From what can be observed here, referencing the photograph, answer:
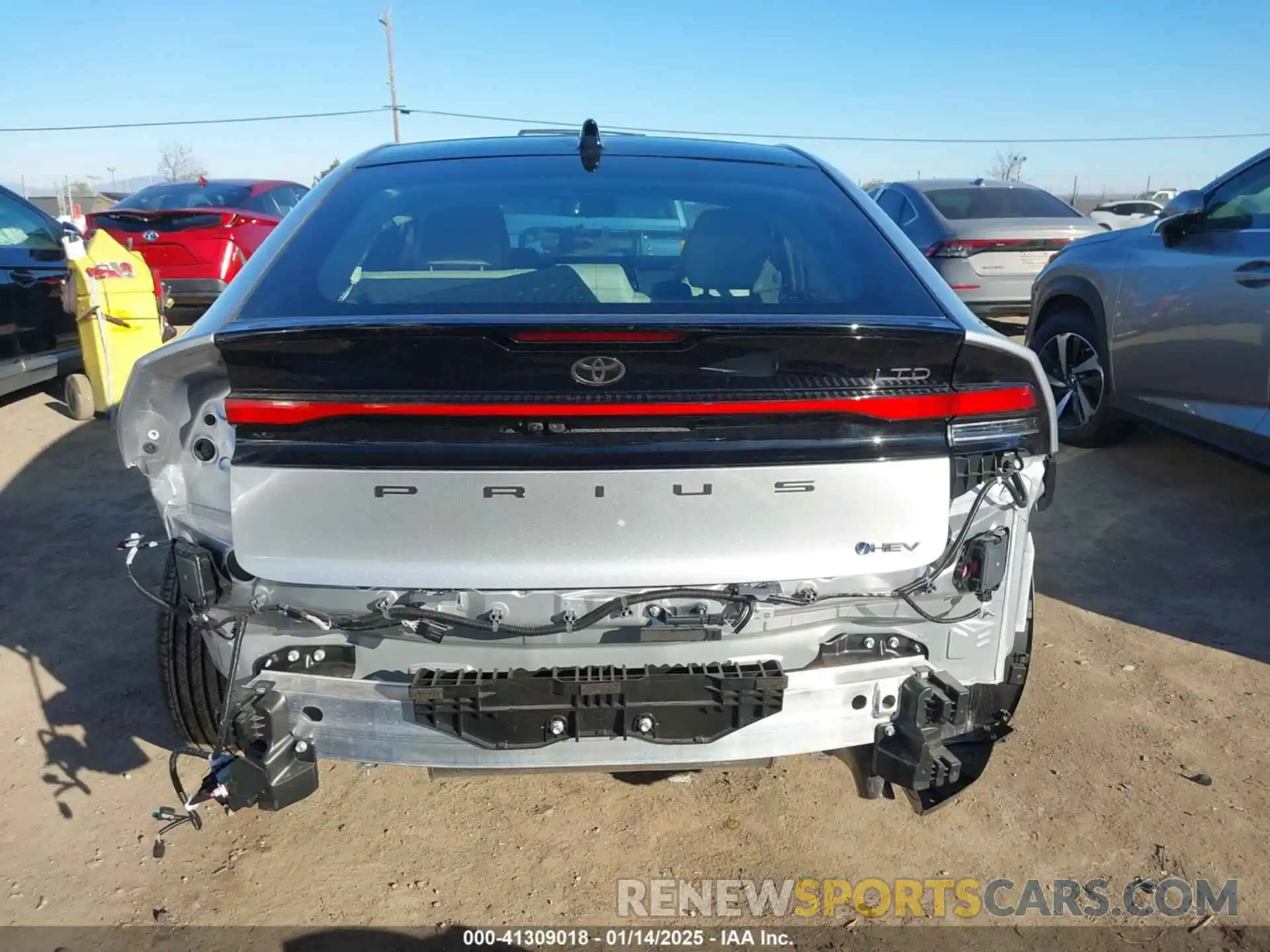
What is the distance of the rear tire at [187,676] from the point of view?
7.82 feet

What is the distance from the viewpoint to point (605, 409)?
182cm

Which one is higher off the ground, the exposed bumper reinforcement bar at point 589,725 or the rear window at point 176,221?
the rear window at point 176,221

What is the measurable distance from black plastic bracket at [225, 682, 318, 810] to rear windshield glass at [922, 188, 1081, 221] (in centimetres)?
796

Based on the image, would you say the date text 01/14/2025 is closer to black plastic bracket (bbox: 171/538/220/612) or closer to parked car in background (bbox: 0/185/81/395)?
black plastic bracket (bbox: 171/538/220/612)

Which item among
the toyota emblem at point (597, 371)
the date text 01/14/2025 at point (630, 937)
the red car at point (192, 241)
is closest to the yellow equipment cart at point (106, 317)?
the red car at point (192, 241)

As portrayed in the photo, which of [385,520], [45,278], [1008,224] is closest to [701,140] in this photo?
[385,520]

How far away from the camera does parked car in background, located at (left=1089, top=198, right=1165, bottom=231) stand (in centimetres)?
1171

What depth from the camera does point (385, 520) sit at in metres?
1.85

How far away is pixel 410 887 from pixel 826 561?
1359 millimetres

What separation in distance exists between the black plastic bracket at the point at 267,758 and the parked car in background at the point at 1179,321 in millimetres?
3974

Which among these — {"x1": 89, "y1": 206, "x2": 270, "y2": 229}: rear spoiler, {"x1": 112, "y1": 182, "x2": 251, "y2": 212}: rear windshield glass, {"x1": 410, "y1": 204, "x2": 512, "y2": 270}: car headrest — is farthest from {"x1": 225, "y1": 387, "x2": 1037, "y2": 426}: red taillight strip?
{"x1": 112, "y1": 182, "x2": 251, "y2": 212}: rear windshield glass

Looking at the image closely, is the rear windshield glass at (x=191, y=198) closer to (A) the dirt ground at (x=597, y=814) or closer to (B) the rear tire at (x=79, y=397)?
(B) the rear tire at (x=79, y=397)

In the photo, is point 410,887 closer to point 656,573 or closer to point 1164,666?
point 656,573

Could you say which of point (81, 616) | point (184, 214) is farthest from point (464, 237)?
point (184, 214)
